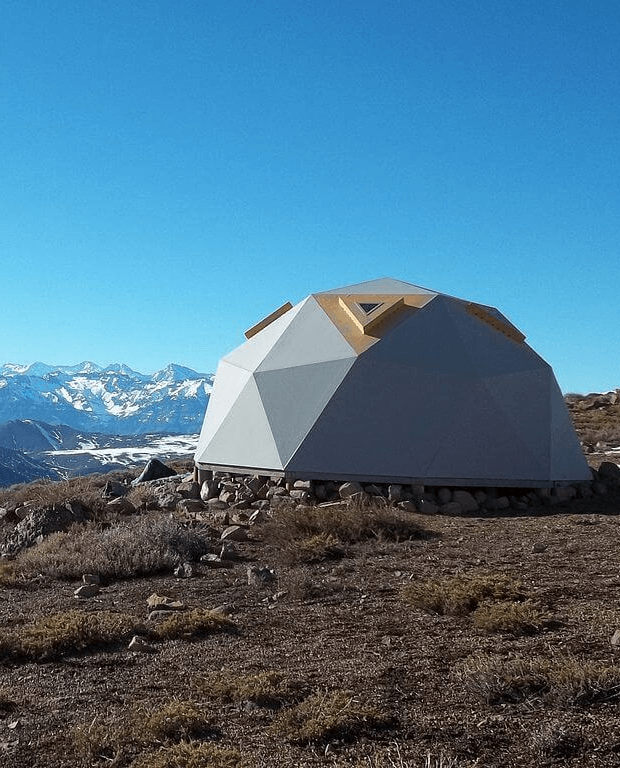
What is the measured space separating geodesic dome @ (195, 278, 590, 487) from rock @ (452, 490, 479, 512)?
195mm

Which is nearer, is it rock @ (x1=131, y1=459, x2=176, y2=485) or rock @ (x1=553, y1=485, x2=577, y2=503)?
rock @ (x1=553, y1=485, x2=577, y2=503)

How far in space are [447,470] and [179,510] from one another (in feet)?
16.6

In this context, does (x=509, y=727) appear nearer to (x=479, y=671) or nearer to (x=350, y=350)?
(x=479, y=671)

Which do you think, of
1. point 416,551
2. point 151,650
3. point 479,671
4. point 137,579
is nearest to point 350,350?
point 416,551

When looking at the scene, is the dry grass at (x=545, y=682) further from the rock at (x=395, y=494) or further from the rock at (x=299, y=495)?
the rock at (x=299, y=495)

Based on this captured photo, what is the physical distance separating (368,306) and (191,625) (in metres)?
10.3

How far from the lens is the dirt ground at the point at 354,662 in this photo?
4.25m

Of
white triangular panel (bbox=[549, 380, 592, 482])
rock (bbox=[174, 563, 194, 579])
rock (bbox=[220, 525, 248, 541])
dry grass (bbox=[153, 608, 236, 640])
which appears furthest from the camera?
white triangular panel (bbox=[549, 380, 592, 482])

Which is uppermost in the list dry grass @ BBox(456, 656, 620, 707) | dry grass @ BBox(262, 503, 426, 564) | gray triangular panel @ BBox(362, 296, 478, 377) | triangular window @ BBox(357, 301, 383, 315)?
triangular window @ BBox(357, 301, 383, 315)

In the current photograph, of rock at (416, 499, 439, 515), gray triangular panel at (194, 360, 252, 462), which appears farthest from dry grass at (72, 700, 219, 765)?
gray triangular panel at (194, 360, 252, 462)

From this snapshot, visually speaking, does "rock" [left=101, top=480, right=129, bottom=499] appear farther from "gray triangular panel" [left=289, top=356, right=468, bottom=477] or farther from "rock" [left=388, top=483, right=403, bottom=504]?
"rock" [left=388, top=483, right=403, bottom=504]

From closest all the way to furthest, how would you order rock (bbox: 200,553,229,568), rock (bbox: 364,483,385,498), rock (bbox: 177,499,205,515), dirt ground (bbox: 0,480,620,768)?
dirt ground (bbox: 0,480,620,768), rock (bbox: 200,553,229,568), rock (bbox: 364,483,385,498), rock (bbox: 177,499,205,515)

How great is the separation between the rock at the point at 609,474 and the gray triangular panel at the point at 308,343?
5741 mm

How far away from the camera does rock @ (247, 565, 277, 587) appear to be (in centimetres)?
843
